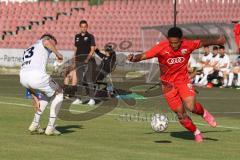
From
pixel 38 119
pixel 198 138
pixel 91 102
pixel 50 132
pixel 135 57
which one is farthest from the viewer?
pixel 91 102

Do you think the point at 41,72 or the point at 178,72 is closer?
the point at 178,72

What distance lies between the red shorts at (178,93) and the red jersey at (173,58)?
0.11 meters

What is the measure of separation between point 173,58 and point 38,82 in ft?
8.34

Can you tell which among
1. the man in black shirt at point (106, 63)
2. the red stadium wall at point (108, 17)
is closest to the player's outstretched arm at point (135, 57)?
the man in black shirt at point (106, 63)

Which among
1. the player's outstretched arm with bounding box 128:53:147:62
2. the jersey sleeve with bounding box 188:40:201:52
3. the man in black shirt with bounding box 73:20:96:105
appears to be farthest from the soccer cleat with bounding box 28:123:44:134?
the man in black shirt with bounding box 73:20:96:105

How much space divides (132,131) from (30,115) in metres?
3.92

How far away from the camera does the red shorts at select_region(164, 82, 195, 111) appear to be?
14.2 metres

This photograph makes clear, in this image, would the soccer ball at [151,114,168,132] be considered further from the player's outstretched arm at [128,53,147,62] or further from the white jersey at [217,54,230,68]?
the white jersey at [217,54,230,68]

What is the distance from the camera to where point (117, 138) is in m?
14.4

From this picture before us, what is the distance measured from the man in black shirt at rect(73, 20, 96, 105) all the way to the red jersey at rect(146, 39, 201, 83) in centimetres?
783

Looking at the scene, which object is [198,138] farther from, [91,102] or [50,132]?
[91,102]

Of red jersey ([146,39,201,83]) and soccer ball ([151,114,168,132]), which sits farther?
soccer ball ([151,114,168,132])

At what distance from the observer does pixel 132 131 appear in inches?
623

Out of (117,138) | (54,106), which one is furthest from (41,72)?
(117,138)
